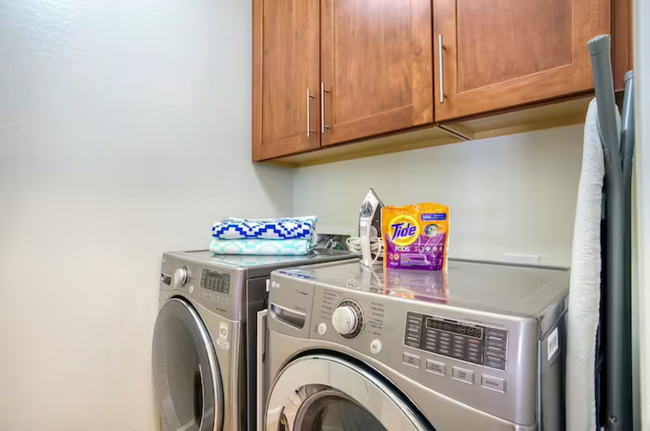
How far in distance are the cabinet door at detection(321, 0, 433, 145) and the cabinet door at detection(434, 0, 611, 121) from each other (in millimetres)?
59

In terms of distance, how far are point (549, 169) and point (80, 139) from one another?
1649mm

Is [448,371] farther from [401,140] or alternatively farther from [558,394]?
[401,140]

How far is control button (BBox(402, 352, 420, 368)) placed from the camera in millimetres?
573

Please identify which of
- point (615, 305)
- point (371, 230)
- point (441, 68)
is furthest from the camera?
point (371, 230)

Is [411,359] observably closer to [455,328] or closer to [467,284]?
[455,328]

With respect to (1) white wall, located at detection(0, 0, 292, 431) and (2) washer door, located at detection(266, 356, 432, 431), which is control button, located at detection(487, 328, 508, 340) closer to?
(2) washer door, located at detection(266, 356, 432, 431)

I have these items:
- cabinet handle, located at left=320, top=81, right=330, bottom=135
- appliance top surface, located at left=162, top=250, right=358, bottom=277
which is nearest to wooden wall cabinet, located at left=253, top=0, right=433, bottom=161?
cabinet handle, located at left=320, top=81, right=330, bottom=135

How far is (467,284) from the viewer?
78cm

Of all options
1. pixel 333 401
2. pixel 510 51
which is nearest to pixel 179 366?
pixel 333 401

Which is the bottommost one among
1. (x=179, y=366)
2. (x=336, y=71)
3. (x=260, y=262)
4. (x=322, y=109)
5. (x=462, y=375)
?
(x=179, y=366)

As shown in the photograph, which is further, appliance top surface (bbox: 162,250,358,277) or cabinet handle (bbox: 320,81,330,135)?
cabinet handle (bbox: 320,81,330,135)

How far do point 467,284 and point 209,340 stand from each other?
2.44 ft

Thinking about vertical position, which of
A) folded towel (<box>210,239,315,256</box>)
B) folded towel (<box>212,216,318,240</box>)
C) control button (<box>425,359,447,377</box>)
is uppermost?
folded towel (<box>212,216,318,240</box>)

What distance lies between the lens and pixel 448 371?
1.77 feet
